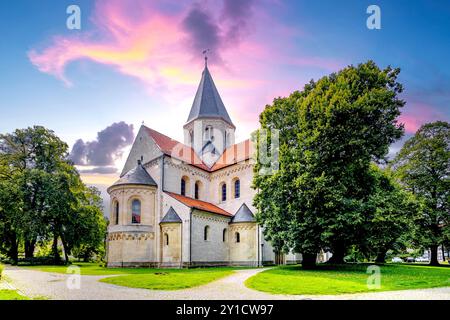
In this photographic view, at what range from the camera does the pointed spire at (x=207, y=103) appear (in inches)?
1715

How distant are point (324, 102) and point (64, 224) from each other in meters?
29.6

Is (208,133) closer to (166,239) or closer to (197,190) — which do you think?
(197,190)

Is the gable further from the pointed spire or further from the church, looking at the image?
the pointed spire

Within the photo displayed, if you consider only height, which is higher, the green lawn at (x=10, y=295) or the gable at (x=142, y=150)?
the gable at (x=142, y=150)

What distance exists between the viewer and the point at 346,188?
65.8ft

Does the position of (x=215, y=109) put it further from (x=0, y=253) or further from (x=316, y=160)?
(x=0, y=253)

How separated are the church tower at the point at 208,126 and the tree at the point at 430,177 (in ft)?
69.4

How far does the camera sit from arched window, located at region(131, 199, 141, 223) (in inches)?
1167

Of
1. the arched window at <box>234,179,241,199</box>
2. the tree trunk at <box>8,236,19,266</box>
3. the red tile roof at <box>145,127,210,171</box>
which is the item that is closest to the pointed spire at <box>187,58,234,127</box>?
the red tile roof at <box>145,127,210,171</box>

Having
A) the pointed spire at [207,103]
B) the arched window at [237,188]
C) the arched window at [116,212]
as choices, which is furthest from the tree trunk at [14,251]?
the pointed spire at [207,103]

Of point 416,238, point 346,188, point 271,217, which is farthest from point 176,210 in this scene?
point 416,238

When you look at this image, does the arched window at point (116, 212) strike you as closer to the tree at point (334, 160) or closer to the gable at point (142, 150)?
the gable at point (142, 150)

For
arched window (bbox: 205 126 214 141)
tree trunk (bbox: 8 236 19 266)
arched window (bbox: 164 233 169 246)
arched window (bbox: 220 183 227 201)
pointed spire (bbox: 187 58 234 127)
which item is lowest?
tree trunk (bbox: 8 236 19 266)

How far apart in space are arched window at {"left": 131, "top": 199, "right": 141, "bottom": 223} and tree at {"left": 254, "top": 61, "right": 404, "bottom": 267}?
13.1m
